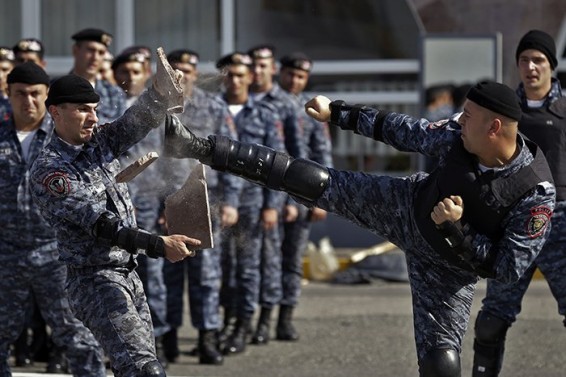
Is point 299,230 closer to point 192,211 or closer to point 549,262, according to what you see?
point 549,262

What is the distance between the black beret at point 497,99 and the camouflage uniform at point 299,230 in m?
4.72

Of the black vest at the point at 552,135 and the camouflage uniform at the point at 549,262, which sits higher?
the black vest at the point at 552,135

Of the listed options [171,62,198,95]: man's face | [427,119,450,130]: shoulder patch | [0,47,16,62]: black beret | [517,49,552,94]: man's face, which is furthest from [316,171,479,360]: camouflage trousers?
[0,47,16,62]: black beret

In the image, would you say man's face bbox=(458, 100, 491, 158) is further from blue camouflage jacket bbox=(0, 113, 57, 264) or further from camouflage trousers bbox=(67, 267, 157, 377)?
blue camouflage jacket bbox=(0, 113, 57, 264)

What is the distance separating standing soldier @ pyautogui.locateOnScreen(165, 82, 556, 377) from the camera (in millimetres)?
6430

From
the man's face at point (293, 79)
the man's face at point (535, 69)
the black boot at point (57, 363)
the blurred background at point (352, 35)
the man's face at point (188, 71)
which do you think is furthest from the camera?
the blurred background at point (352, 35)

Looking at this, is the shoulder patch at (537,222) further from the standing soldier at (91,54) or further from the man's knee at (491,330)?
the standing soldier at (91,54)

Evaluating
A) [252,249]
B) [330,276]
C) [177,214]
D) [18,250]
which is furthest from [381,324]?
[177,214]

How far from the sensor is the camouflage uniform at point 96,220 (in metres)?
6.65

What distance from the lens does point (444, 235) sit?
639 cm

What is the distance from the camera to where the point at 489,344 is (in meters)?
8.06

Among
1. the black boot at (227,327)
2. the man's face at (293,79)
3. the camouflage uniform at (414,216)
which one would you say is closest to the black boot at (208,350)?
the black boot at (227,327)

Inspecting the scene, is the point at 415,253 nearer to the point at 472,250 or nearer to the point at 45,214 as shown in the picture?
the point at 472,250

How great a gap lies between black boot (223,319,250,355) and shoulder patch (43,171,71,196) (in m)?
3.81
